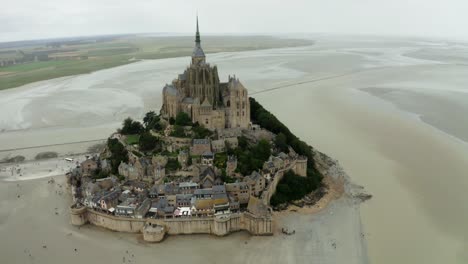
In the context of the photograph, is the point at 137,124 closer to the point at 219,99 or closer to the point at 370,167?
the point at 219,99

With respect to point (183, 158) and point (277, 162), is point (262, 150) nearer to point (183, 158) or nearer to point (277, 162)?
point (277, 162)

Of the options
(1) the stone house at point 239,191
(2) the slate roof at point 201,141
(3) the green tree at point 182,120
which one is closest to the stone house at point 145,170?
(2) the slate roof at point 201,141

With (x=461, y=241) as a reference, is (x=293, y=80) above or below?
above

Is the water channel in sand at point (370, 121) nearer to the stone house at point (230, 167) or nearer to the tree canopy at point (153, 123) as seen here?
the stone house at point (230, 167)

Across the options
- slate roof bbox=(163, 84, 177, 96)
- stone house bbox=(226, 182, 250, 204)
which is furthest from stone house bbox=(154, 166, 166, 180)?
slate roof bbox=(163, 84, 177, 96)

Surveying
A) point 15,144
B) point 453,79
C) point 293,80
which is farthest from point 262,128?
point 453,79

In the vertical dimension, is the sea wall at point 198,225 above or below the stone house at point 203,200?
below

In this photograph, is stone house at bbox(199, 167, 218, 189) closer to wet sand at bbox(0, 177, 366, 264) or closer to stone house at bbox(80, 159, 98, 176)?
wet sand at bbox(0, 177, 366, 264)
